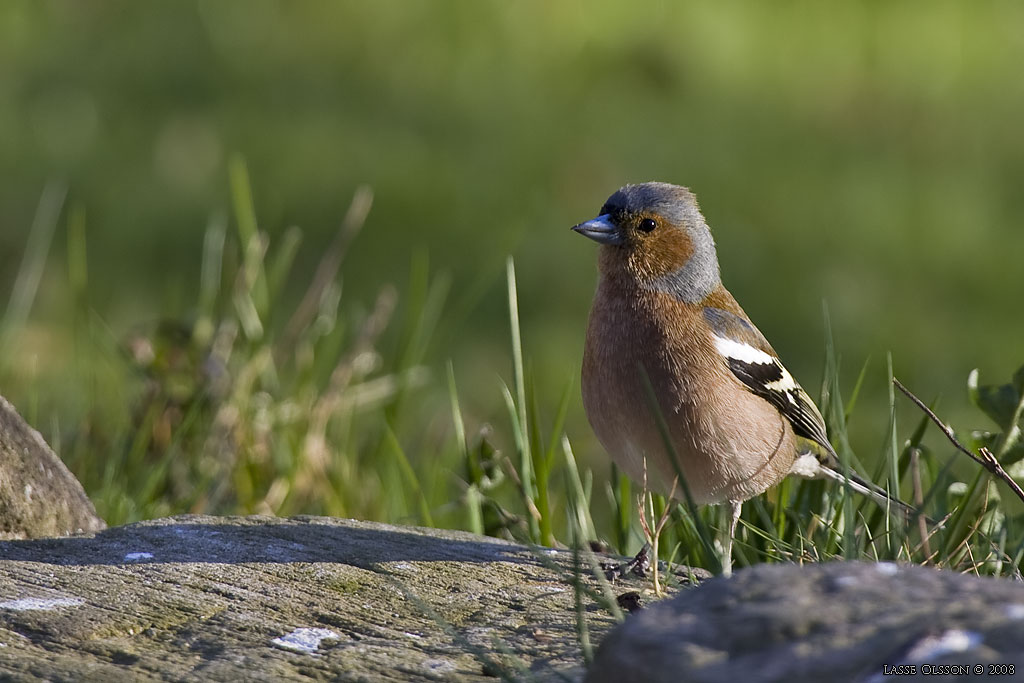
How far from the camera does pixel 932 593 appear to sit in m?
1.75

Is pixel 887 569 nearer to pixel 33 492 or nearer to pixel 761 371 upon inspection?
pixel 761 371

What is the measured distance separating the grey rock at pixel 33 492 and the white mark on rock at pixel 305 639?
0.91 m

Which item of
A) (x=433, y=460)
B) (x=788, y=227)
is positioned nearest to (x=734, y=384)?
(x=433, y=460)

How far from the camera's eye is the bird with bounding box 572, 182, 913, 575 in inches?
125

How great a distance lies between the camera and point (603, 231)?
362cm

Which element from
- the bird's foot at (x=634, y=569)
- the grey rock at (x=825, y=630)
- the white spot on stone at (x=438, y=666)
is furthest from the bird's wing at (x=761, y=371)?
the grey rock at (x=825, y=630)

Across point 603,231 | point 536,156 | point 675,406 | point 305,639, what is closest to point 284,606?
point 305,639

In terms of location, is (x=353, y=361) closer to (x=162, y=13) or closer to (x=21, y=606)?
(x=21, y=606)

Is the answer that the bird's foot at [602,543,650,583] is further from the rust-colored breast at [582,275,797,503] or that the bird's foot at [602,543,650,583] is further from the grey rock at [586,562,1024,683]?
the grey rock at [586,562,1024,683]

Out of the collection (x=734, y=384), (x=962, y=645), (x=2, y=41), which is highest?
(x=2, y=41)

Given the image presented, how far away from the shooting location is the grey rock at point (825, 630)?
162 cm

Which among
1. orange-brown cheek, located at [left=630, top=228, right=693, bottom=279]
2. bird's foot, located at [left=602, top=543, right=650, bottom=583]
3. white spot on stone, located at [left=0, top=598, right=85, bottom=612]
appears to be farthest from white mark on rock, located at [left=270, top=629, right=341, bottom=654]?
orange-brown cheek, located at [left=630, top=228, right=693, bottom=279]

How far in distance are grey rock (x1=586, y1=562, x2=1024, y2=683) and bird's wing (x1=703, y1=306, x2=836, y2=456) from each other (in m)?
1.66

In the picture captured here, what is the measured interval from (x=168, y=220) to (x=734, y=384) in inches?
172
